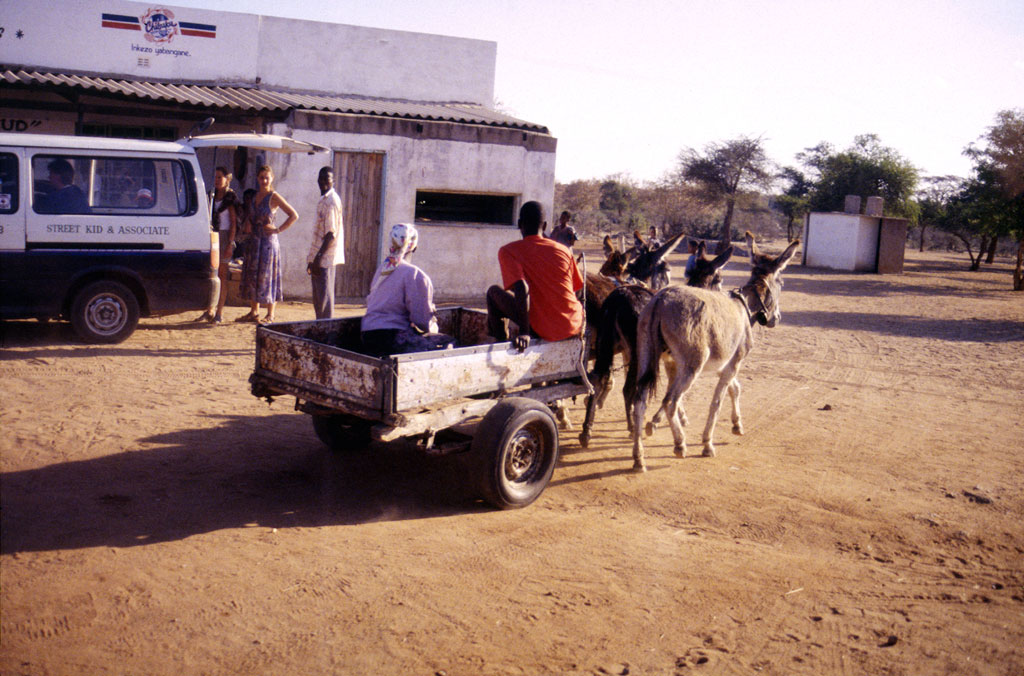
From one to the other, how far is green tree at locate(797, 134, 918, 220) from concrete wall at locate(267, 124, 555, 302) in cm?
3026

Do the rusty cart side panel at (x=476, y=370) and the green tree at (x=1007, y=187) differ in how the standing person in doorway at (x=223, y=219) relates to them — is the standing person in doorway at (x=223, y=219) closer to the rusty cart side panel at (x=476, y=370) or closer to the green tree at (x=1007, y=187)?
the rusty cart side panel at (x=476, y=370)

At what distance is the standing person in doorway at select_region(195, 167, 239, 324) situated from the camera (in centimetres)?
1095

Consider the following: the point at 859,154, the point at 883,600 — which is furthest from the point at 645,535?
the point at 859,154

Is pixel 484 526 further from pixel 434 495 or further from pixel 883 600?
pixel 883 600

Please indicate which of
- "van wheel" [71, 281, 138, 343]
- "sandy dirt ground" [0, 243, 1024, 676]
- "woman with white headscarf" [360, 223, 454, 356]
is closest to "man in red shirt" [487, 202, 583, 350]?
"woman with white headscarf" [360, 223, 454, 356]

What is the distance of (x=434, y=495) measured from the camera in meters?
5.78

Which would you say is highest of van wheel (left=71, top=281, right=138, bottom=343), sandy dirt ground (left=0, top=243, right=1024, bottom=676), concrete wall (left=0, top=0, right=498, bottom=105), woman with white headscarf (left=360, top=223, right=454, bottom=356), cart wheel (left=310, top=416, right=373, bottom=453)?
concrete wall (left=0, top=0, right=498, bottom=105)

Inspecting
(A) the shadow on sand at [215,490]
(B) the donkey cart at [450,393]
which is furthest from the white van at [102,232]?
(B) the donkey cart at [450,393]

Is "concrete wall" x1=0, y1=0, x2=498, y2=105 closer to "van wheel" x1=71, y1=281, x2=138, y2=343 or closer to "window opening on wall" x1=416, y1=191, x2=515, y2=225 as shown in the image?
"window opening on wall" x1=416, y1=191, x2=515, y2=225

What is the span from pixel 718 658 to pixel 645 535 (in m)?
1.45

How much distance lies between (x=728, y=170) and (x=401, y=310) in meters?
34.5

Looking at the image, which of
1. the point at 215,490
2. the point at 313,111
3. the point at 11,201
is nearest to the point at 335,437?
the point at 215,490

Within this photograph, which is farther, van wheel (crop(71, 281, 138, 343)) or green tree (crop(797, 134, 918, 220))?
green tree (crop(797, 134, 918, 220))

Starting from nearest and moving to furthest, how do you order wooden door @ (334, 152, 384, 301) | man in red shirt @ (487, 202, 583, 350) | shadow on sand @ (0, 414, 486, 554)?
shadow on sand @ (0, 414, 486, 554), man in red shirt @ (487, 202, 583, 350), wooden door @ (334, 152, 384, 301)
